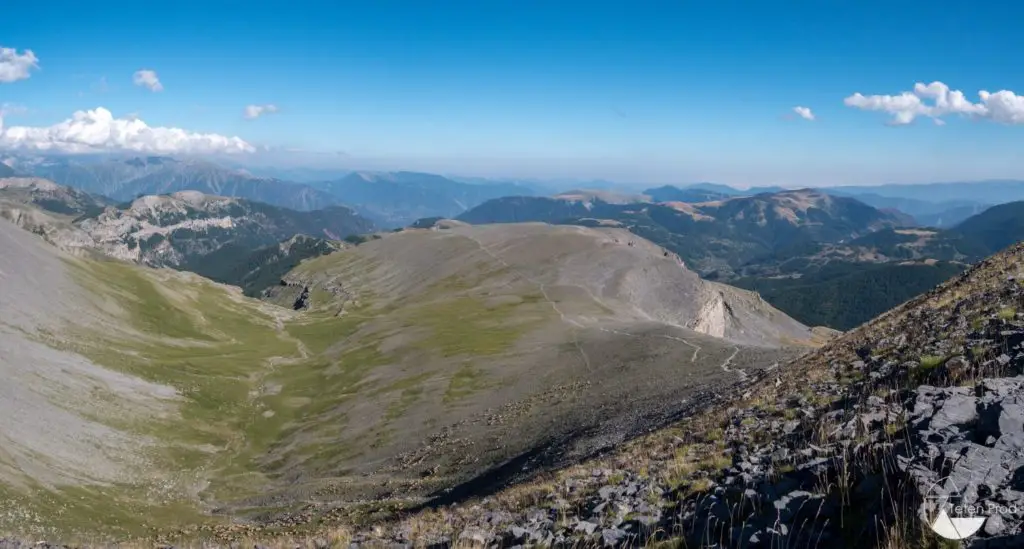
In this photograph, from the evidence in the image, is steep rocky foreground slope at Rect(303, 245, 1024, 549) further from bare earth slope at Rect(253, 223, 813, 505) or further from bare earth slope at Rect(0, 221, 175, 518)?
bare earth slope at Rect(0, 221, 175, 518)

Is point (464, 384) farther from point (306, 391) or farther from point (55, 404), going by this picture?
point (55, 404)

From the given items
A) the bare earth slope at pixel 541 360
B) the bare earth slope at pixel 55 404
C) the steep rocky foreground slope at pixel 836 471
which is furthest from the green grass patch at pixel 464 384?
the steep rocky foreground slope at pixel 836 471

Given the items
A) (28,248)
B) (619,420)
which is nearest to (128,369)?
(28,248)

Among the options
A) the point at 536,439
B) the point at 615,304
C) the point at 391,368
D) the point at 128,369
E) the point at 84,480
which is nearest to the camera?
the point at 536,439

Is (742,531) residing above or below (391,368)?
above

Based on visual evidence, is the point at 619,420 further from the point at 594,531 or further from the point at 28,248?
the point at 28,248

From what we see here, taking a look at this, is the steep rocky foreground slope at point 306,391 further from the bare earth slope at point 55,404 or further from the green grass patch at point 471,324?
the green grass patch at point 471,324

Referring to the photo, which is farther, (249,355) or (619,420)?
(249,355)
